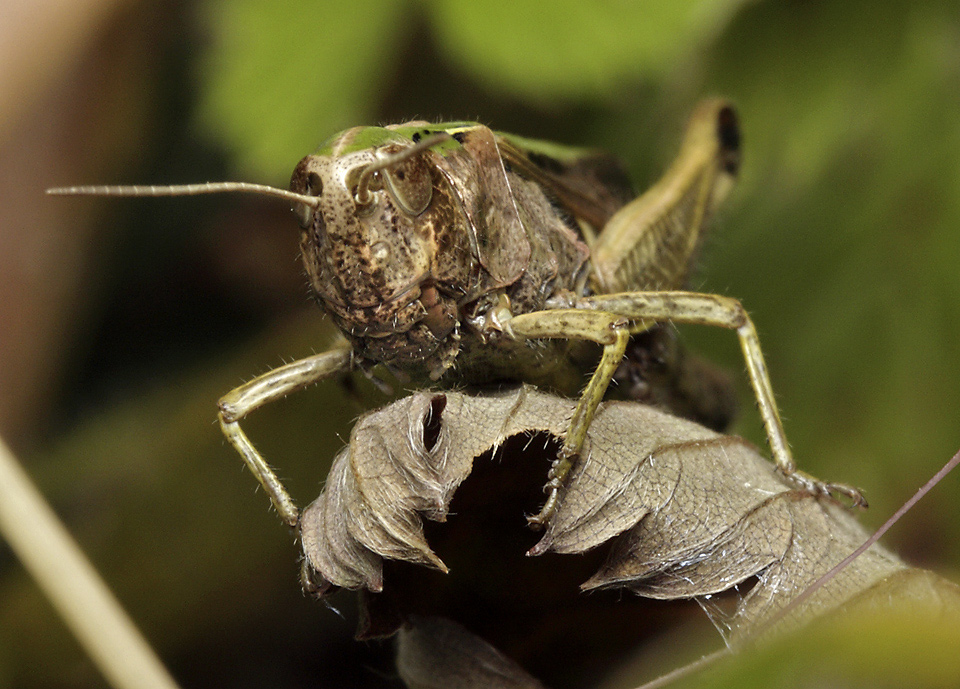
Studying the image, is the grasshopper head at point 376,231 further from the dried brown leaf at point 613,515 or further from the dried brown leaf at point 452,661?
the dried brown leaf at point 452,661

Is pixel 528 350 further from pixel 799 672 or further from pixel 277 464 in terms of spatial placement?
pixel 799 672

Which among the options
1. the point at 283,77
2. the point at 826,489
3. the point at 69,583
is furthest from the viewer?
the point at 283,77

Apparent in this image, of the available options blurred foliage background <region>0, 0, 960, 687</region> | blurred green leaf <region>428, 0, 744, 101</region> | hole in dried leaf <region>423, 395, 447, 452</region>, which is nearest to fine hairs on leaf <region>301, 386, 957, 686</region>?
hole in dried leaf <region>423, 395, 447, 452</region>

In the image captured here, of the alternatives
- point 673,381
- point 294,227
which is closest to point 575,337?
point 673,381

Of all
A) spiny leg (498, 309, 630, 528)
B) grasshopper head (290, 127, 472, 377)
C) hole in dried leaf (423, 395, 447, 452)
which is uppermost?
grasshopper head (290, 127, 472, 377)

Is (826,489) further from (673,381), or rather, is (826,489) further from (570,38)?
(570,38)

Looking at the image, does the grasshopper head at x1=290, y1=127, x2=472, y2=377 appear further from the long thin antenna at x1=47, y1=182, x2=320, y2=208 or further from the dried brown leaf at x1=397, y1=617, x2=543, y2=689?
the dried brown leaf at x1=397, y1=617, x2=543, y2=689

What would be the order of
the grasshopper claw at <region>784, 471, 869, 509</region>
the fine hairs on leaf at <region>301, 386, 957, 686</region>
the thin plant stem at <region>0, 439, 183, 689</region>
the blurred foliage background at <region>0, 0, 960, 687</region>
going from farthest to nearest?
the blurred foliage background at <region>0, 0, 960, 687</region>, the thin plant stem at <region>0, 439, 183, 689</region>, the grasshopper claw at <region>784, 471, 869, 509</region>, the fine hairs on leaf at <region>301, 386, 957, 686</region>

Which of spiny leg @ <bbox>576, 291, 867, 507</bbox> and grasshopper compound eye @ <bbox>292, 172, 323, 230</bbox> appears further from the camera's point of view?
spiny leg @ <bbox>576, 291, 867, 507</bbox>
